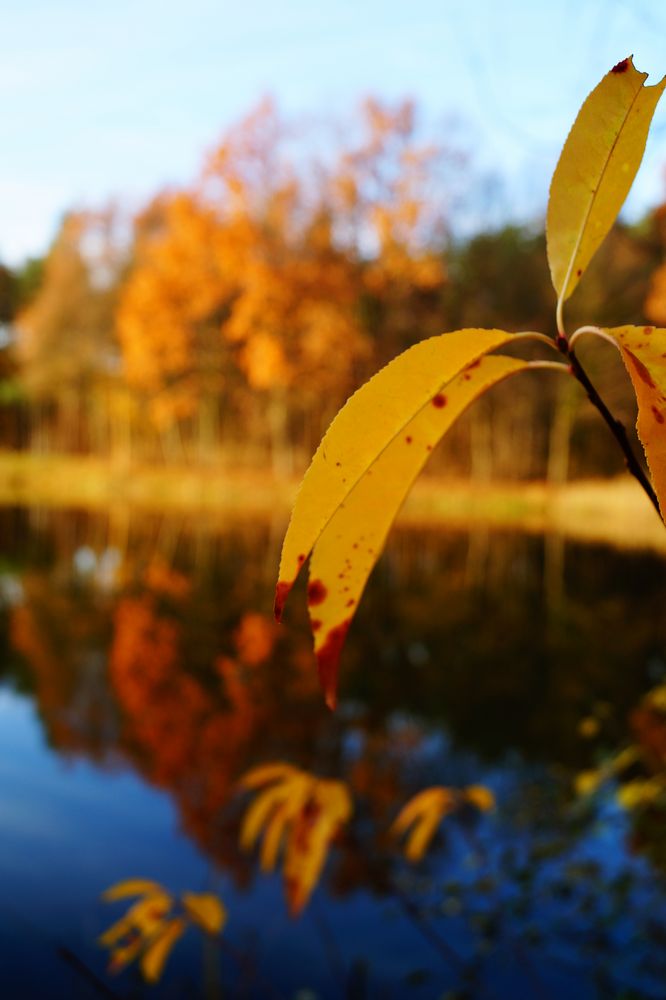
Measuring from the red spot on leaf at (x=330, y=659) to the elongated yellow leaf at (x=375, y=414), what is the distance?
0.03m

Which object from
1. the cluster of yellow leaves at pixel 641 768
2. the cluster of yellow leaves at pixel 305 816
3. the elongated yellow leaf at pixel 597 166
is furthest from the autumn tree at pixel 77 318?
the elongated yellow leaf at pixel 597 166

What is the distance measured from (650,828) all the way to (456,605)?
4.76m

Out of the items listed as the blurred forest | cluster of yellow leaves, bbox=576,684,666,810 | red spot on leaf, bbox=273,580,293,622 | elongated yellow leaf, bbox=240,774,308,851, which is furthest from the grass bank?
red spot on leaf, bbox=273,580,293,622

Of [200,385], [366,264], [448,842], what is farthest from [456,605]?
[200,385]

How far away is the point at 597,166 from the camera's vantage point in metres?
0.38

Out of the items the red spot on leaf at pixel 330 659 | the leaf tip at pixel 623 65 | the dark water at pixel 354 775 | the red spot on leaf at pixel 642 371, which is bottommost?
the dark water at pixel 354 775

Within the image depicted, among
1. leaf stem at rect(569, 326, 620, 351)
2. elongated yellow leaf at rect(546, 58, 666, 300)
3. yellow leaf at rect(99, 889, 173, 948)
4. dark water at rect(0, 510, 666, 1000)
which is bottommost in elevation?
dark water at rect(0, 510, 666, 1000)

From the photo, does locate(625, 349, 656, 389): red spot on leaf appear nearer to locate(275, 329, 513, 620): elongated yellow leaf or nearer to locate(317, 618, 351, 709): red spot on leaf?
locate(275, 329, 513, 620): elongated yellow leaf

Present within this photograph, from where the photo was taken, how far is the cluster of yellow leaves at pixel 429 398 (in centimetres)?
35

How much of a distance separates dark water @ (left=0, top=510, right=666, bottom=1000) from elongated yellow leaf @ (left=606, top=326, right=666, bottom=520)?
0.66 metres

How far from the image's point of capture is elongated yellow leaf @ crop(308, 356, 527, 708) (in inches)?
14.5

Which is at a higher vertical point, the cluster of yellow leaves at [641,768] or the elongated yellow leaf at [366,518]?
the elongated yellow leaf at [366,518]

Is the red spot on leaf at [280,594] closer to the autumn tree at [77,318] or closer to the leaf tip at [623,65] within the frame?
the leaf tip at [623,65]

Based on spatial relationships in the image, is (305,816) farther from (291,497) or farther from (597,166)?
(291,497)
